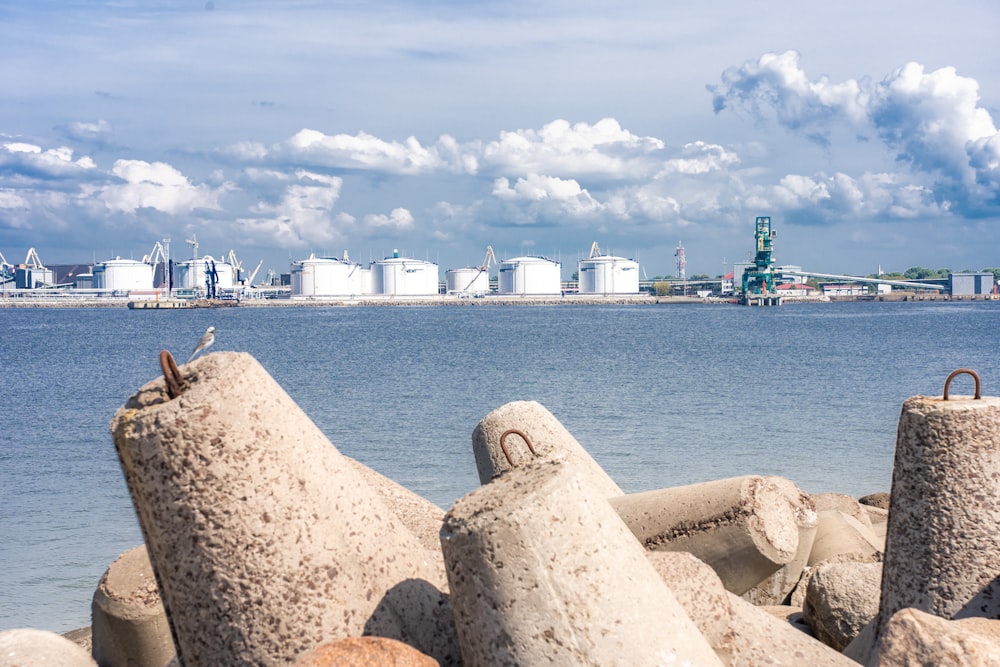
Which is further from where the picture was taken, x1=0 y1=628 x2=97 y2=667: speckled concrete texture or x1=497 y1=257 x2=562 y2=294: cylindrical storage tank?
x1=497 y1=257 x2=562 y2=294: cylindrical storage tank

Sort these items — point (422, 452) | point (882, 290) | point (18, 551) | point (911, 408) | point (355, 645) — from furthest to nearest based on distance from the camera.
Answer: point (882, 290) < point (422, 452) < point (18, 551) < point (911, 408) < point (355, 645)

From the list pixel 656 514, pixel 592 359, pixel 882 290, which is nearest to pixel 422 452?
pixel 656 514

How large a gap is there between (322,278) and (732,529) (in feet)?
610

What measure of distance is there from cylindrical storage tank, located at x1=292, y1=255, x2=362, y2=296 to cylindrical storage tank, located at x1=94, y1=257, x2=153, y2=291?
1096 inches

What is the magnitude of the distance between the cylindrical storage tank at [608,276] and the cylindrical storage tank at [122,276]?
82090mm

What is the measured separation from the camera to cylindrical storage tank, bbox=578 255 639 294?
193 metres

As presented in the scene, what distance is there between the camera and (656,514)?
653 centimetres

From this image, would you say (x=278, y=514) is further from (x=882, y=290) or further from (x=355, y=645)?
(x=882, y=290)

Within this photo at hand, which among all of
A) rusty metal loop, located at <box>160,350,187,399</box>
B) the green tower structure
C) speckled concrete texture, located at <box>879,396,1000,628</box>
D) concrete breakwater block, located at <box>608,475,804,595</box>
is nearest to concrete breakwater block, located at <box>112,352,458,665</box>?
rusty metal loop, located at <box>160,350,187,399</box>

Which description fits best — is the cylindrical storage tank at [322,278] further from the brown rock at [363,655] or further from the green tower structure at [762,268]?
the brown rock at [363,655]

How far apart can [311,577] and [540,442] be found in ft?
13.5

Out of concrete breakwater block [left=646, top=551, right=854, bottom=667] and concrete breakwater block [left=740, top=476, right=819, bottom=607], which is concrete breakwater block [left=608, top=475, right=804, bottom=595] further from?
concrete breakwater block [left=646, top=551, right=854, bottom=667]

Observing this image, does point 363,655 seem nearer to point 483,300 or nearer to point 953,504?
point 953,504

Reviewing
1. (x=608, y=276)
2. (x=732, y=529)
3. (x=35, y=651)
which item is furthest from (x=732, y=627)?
(x=608, y=276)
